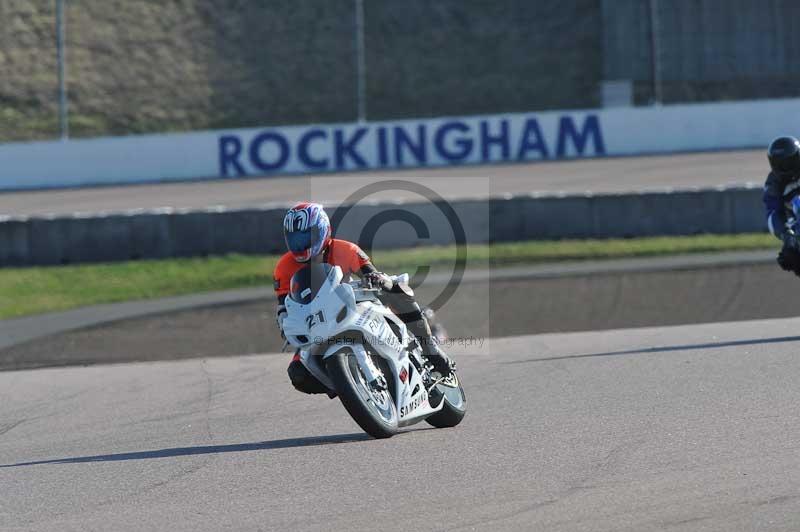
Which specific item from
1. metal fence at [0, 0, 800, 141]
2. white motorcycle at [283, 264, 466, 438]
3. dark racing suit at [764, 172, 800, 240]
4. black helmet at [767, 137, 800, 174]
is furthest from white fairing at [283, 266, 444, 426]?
metal fence at [0, 0, 800, 141]

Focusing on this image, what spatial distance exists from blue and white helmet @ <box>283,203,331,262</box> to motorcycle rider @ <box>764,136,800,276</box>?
18.2 feet

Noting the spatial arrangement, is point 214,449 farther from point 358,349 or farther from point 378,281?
point 378,281

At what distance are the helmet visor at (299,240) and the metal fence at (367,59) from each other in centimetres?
3462

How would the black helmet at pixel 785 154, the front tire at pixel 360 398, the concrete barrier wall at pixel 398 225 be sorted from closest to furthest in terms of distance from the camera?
the front tire at pixel 360 398, the black helmet at pixel 785 154, the concrete barrier wall at pixel 398 225

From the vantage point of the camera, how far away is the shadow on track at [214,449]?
759 centimetres

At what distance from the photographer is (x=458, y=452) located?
7105mm

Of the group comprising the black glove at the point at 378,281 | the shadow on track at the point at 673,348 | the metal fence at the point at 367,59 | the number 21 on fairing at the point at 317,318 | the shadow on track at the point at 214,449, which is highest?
the metal fence at the point at 367,59

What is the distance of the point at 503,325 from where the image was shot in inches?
577

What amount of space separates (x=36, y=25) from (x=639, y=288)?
3502cm

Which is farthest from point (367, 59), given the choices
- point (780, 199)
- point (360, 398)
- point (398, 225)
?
point (360, 398)

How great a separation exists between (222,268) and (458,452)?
46.3 ft


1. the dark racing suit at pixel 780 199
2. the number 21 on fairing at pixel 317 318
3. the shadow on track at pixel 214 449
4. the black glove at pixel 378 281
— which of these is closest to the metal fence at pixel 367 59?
the dark racing suit at pixel 780 199

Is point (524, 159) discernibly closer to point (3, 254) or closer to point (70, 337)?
point (3, 254)

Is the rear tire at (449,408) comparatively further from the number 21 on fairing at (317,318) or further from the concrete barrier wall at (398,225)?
the concrete barrier wall at (398,225)
